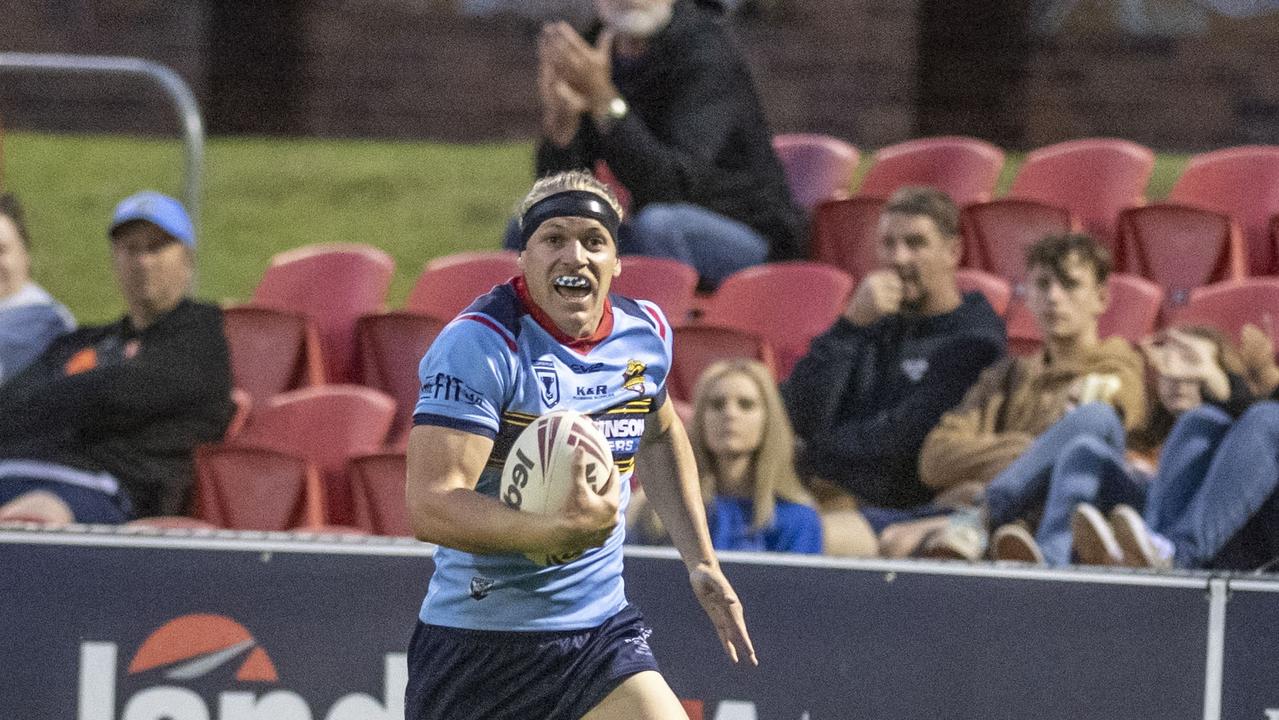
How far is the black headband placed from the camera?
420 cm

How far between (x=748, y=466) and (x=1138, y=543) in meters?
1.18

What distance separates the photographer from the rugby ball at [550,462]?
3.91 meters

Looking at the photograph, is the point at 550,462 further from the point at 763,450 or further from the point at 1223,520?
the point at 1223,520

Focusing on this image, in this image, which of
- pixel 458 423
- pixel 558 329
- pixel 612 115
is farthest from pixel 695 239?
pixel 458 423

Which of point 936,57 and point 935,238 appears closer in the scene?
point 935,238

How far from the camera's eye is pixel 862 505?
22.3 ft

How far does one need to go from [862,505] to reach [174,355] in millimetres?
2312

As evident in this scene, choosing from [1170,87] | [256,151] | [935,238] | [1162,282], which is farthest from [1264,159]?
[256,151]

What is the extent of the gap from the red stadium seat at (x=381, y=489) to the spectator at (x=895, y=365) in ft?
4.36

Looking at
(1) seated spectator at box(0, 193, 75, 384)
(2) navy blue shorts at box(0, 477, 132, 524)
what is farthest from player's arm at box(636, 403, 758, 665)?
(1) seated spectator at box(0, 193, 75, 384)

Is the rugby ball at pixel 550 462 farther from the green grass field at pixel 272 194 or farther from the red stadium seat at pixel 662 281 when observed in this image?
the green grass field at pixel 272 194

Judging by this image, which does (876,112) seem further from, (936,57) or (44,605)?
(44,605)

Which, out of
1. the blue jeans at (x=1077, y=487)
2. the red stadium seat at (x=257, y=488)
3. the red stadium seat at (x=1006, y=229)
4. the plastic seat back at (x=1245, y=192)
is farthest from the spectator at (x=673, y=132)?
the blue jeans at (x=1077, y=487)

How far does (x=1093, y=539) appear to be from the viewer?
586 centimetres
